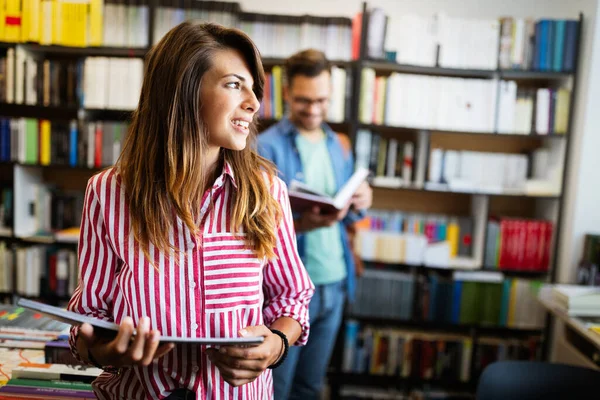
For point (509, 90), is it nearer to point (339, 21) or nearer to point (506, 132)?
point (506, 132)

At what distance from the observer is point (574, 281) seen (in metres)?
2.62

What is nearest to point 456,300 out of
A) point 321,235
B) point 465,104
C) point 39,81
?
point 465,104

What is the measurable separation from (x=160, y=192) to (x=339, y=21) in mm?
2063

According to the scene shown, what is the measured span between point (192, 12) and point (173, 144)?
2.04 meters

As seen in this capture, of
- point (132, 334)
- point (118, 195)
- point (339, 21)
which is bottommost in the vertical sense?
point (132, 334)

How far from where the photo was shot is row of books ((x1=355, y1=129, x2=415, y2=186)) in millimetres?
2734

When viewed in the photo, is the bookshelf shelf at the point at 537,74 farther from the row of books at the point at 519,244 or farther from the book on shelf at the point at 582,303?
the book on shelf at the point at 582,303

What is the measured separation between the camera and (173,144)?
0.90 metres

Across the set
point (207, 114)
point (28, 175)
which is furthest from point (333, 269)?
point (28, 175)

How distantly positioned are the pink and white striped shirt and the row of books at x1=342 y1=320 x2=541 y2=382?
2.00 meters

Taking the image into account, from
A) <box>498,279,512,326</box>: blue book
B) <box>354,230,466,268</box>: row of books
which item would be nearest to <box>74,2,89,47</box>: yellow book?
<box>354,230,466,268</box>: row of books

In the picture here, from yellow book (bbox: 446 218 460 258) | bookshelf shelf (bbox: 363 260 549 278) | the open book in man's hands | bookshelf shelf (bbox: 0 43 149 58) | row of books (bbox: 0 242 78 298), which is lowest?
row of books (bbox: 0 242 78 298)

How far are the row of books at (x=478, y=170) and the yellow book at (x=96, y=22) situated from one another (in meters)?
2.00

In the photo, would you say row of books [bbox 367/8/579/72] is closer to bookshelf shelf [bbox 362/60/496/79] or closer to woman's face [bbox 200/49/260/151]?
bookshelf shelf [bbox 362/60/496/79]
